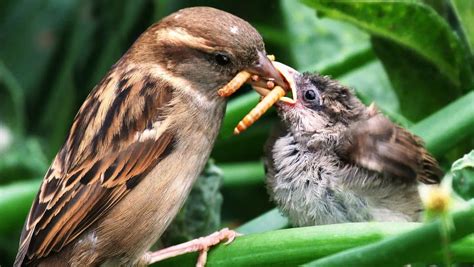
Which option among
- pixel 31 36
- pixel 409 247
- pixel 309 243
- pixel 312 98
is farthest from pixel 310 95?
pixel 31 36

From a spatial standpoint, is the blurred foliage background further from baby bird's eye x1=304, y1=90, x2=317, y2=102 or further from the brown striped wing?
the brown striped wing

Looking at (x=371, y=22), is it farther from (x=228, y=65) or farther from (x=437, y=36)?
(x=228, y=65)

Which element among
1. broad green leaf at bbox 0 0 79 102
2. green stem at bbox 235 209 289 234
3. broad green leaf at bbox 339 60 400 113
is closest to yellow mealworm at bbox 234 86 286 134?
green stem at bbox 235 209 289 234

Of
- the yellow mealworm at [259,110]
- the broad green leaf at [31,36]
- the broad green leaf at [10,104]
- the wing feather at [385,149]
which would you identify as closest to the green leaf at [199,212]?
the yellow mealworm at [259,110]

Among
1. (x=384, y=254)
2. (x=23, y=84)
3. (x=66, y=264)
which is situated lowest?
(x=23, y=84)

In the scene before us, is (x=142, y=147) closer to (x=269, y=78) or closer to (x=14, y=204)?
(x=269, y=78)

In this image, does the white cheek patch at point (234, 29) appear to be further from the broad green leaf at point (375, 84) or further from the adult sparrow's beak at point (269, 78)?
the broad green leaf at point (375, 84)

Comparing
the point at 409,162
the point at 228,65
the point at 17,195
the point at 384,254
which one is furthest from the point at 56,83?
the point at 384,254
